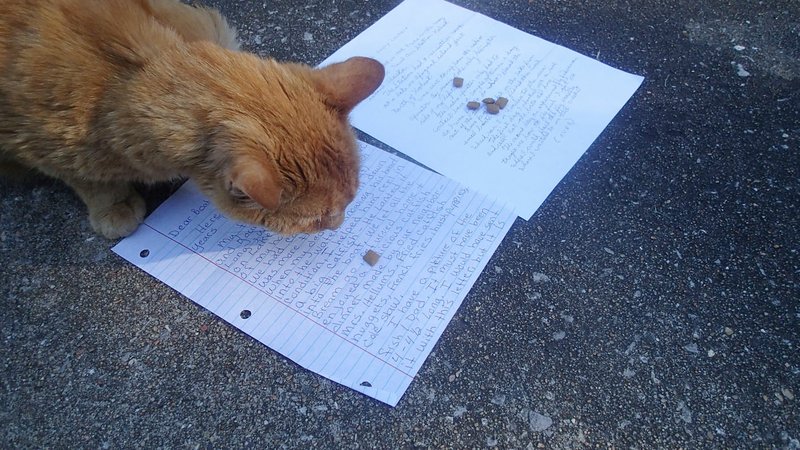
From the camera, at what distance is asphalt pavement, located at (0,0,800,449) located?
95 centimetres

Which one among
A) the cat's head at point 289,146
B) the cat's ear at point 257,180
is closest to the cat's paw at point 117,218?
the cat's head at point 289,146

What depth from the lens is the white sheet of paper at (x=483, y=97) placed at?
129cm

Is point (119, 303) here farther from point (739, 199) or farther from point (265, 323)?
point (739, 199)

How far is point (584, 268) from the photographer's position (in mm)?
1128

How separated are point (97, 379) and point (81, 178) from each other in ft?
1.33

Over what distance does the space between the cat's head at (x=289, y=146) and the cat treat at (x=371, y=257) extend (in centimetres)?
17

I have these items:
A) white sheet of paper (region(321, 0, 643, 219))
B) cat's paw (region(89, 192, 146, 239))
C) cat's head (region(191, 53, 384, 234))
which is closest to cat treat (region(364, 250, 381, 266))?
cat's head (region(191, 53, 384, 234))

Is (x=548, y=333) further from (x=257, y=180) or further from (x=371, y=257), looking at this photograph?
(x=257, y=180)

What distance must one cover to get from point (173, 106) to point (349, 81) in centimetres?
30

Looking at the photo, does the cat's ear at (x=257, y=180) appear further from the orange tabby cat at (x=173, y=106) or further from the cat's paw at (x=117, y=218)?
the cat's paw at (x=117, y=218)

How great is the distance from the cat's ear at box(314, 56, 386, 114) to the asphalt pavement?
1.54 ft

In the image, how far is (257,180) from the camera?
75cm

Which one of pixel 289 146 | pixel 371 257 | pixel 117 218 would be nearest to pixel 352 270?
pixel 371 257

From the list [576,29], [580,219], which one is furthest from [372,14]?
[580,219]
